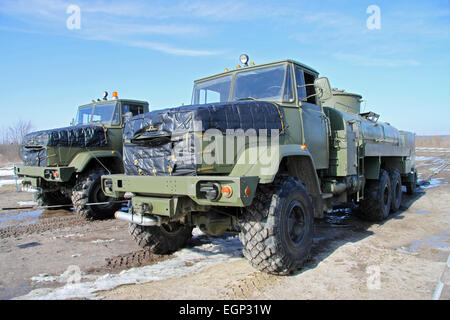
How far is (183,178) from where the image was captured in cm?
332

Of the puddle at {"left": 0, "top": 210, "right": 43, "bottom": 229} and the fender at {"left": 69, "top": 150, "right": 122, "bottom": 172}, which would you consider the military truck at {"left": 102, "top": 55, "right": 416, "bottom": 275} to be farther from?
the puddle at {"left": 0, "top": 210, "right": 43, "bottom": 229}

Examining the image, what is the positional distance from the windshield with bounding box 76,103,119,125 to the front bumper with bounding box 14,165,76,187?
5.93ft

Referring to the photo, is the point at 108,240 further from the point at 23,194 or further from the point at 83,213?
the point at 23,194

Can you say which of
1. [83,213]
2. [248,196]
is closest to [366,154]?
[248,196]

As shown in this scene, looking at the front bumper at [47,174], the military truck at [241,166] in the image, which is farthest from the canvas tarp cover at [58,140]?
the military truck at [241,166]

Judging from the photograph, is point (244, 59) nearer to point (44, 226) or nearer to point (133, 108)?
point (133, 108)

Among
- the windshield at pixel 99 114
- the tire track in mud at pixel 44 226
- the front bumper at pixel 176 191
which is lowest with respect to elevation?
the tire track in mud at pixel 44 226

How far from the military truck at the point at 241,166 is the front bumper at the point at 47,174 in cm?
310

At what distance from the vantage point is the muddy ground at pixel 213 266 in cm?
333

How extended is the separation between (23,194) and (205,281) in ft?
32.4

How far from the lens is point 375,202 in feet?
22.1

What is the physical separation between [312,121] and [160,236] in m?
2.79

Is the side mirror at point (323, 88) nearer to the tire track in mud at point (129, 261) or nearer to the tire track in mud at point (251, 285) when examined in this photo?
the tire track in mud at point (251, 285)

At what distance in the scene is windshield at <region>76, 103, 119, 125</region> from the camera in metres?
8.23
